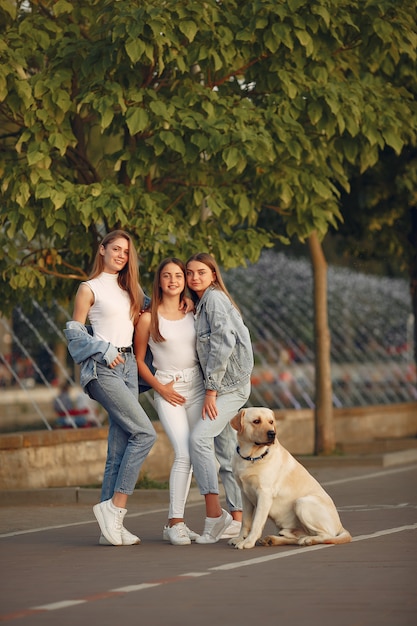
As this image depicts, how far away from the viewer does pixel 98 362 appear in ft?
36.3

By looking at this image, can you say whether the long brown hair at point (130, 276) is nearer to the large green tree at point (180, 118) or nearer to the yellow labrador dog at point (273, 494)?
the yellow labrador dog at point (273, 494)

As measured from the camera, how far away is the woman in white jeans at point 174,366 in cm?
1120

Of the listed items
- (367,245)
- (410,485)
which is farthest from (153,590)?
(367,245)

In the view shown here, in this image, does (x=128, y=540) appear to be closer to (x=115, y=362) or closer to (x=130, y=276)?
(x=115, y=362)

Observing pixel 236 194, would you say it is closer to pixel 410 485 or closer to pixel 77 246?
pixel 77 246

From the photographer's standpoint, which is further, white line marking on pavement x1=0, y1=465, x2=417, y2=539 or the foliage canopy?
the foliage canopy

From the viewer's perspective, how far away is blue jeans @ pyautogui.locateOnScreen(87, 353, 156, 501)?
36.4ft

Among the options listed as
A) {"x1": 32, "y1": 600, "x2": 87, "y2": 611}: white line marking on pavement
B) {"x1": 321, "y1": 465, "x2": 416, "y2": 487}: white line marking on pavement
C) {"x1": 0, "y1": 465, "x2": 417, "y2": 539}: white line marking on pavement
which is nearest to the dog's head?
{"x1": 0, "y1": 465, "x2": 417, "y2": 539}: white line marking on pavement

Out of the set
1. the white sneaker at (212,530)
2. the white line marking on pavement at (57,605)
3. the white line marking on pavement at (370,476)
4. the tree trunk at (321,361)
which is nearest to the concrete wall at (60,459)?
the white line marking on pavement at (370,476)

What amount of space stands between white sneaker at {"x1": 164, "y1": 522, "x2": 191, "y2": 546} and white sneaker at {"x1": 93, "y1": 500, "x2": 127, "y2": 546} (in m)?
0.37

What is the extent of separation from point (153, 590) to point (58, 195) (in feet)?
21.5

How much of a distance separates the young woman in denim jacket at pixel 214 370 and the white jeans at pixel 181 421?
93 millimetres

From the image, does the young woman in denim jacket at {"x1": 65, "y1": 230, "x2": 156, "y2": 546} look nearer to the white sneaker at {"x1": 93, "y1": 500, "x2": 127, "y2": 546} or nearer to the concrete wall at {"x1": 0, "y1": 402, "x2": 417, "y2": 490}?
the white sneaker at {"x1": 93, "y1": 500, "x2": 127, "y2": 546}

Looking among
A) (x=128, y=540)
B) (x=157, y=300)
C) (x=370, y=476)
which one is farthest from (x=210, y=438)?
(x=370, y=476)
